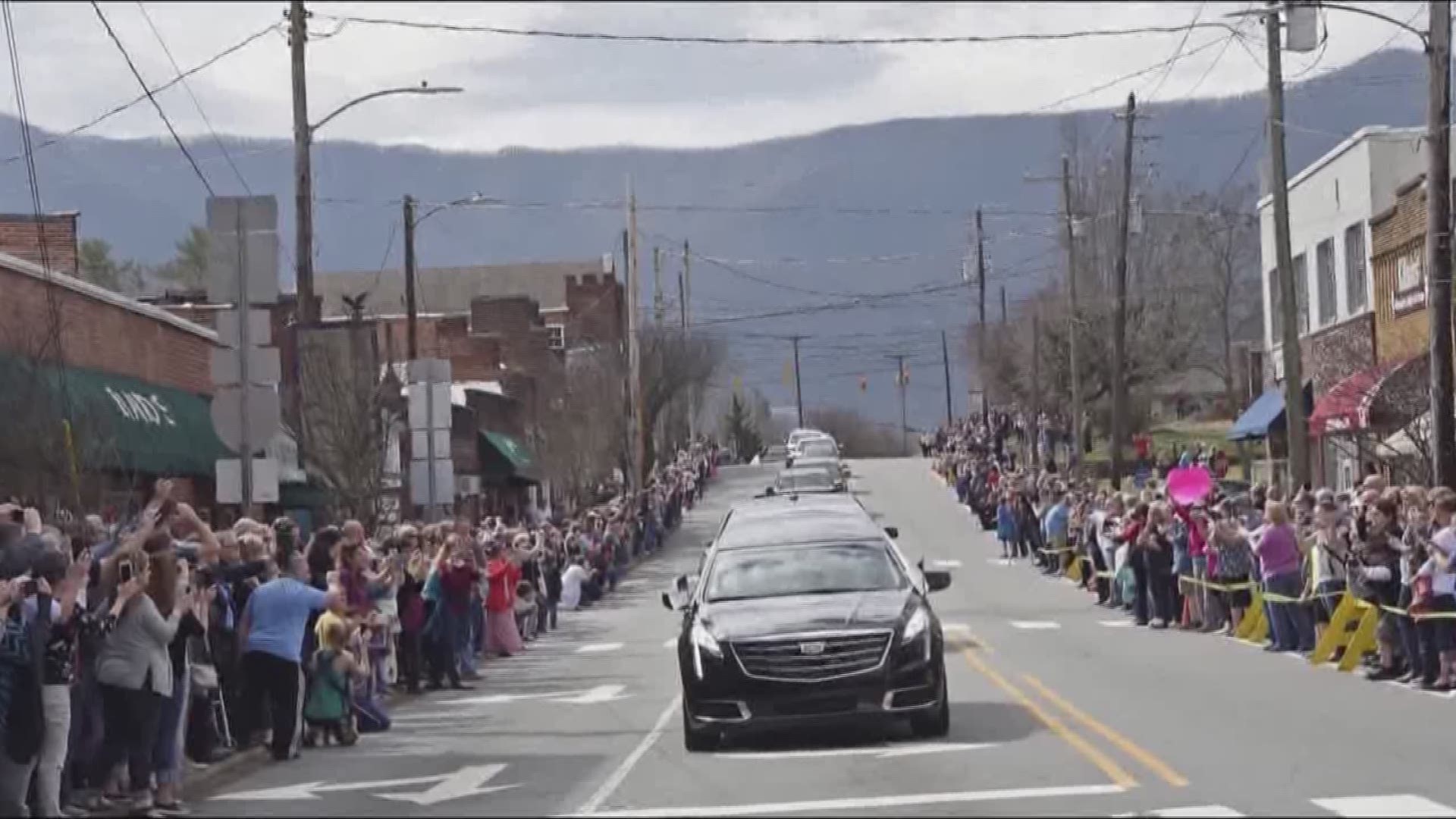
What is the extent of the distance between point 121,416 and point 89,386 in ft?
4.81

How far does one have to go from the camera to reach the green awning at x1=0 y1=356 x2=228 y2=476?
91.0ft

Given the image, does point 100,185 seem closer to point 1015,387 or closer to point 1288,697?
point 1288,697

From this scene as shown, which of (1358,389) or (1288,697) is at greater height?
(1358,389)

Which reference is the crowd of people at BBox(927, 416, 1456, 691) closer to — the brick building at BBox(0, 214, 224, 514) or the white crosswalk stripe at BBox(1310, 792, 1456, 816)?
the white crosswalk stripe at BBox(1310, 792, 1456, 816)

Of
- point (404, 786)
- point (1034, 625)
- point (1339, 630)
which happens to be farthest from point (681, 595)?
point (1034, 625)

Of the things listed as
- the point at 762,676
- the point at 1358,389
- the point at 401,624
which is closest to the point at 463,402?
the point at 1358,389

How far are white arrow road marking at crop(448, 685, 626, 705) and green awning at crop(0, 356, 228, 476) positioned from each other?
5130 millimetres

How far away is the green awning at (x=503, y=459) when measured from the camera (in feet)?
237

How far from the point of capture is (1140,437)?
3263 inches

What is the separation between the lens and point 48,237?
1705 inches

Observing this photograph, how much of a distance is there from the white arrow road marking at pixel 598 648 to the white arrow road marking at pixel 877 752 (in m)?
17.2

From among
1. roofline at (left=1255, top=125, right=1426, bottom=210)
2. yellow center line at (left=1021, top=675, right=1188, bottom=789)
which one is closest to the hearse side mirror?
yellow center line at (left=1021, top=675, right=1188, bottom=789)

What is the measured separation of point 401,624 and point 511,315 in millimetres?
63394

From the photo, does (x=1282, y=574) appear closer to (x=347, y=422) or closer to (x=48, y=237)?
(x=347, y=422)
